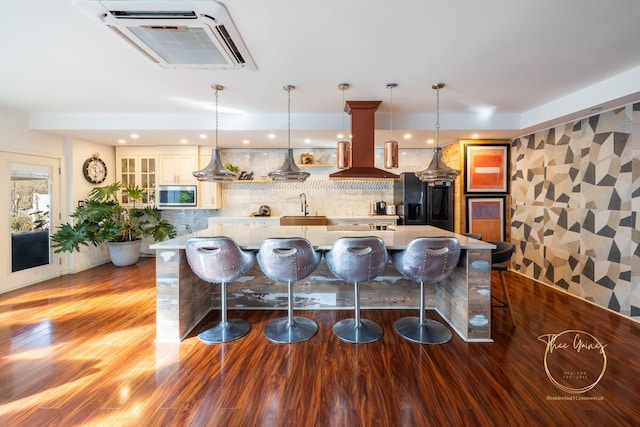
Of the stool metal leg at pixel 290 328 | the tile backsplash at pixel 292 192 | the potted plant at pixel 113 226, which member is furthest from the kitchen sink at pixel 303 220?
the stool metal leg at pixel 290 328

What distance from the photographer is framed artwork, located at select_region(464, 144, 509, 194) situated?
4609 millimetres

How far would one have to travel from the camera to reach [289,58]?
96.9 inches

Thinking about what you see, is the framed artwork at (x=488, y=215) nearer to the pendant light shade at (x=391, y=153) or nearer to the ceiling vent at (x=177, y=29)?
the pendant light shade at (x=391, y=153)

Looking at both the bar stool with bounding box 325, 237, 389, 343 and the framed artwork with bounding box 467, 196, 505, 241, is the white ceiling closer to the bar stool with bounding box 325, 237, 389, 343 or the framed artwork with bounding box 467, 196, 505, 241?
the framed artwork with bounding box 467, 196, 505, 241

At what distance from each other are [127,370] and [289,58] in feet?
9.16

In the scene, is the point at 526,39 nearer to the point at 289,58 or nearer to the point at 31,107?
the point at 289,58

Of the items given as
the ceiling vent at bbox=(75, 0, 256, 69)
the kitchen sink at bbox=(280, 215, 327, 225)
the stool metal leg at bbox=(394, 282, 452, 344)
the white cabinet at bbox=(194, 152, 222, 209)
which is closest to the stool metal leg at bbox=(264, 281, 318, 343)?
the stool metal leg at bbox=(394, 282, 452, 344)

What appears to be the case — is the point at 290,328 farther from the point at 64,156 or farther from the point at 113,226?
the point at 64,156

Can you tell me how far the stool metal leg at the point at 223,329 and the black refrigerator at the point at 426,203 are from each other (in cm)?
343

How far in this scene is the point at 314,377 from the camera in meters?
1.91

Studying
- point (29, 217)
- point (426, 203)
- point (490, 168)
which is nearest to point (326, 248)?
point (426, 203)

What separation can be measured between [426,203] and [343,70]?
9.97ft

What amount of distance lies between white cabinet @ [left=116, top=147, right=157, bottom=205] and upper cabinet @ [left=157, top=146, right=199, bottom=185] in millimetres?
188

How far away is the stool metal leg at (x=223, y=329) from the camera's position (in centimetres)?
242
